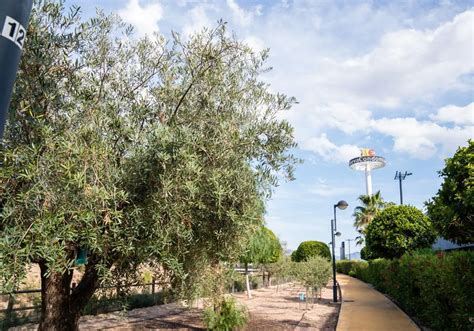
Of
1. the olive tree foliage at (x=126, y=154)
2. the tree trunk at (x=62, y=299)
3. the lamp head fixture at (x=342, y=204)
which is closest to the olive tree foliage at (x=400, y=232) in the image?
the lamp head fixture at (x=342, y=204)

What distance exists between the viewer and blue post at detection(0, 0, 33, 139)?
1847 millimetres

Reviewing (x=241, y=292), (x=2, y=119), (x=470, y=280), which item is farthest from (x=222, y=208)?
(x=241, y=292)

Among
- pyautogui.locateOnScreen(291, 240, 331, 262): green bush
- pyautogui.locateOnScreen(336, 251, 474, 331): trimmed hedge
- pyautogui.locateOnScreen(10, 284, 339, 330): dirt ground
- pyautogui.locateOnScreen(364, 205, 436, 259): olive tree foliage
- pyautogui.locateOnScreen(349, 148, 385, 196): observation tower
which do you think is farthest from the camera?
pyautogui.locateOnScreen(349, 148, 385, 196): observation tower

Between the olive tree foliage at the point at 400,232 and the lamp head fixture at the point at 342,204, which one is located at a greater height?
the lamp head fixture at the point at 342,204

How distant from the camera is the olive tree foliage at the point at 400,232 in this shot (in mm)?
20156

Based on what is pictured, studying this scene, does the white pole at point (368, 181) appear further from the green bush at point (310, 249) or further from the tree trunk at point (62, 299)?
the tree trunk at point (62, 299)

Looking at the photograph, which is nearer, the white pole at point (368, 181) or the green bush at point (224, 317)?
the green bush at point (224, 317)

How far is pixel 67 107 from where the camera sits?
17.1 ft

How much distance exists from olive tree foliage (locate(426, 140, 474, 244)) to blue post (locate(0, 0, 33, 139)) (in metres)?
10.2

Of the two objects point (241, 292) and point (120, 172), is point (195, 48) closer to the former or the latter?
point (120, 172)

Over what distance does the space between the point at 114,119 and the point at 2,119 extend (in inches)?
136

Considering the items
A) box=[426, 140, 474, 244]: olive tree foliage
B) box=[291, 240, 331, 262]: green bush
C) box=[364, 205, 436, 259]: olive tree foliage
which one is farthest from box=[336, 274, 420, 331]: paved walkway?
box=[291, 240, 331, 262]: green bush

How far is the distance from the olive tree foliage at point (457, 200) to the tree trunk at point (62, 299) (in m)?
8.66

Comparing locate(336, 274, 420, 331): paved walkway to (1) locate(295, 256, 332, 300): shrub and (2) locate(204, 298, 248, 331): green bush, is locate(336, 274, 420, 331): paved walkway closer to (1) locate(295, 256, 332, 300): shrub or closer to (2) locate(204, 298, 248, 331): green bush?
(2) locate(204, 298, 248, 331): green bush
